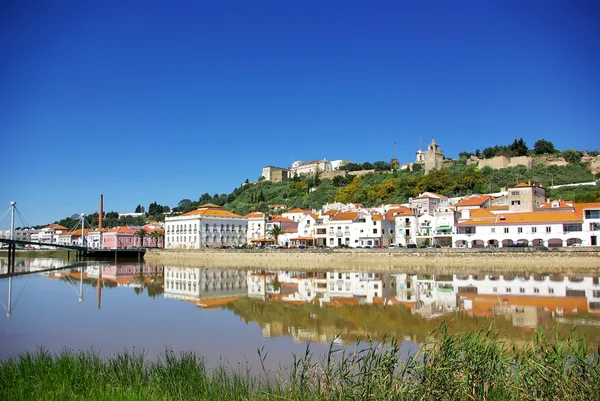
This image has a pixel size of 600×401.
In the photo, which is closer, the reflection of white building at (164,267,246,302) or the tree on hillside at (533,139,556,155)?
the reflection of white building at (164,267,246,302)

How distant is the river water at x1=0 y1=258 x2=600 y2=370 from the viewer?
14.9 meters

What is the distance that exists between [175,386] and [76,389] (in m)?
1.72

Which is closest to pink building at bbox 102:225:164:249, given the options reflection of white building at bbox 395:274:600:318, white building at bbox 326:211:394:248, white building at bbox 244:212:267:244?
white building at bbox 244:212:267:244

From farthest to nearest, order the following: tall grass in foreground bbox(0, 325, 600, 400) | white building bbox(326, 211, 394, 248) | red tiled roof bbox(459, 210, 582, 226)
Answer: white building bbox(326, 211, 394, 248) → red tiled roof bbox(459, 210, 582, 226) → tall grass in foreground bbox(0, 325, 600, 400)

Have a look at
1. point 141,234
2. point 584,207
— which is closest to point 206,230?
point 141,234

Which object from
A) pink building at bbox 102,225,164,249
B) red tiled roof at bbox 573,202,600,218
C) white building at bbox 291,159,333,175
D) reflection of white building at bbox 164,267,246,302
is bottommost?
reflection of white building at bbox 164,267,246,302

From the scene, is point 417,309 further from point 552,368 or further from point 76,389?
point 76,389

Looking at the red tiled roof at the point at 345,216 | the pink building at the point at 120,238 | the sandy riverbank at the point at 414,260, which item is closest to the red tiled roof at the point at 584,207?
the sandy riverbank at the point at 414,260

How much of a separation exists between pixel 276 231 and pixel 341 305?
1703 inches

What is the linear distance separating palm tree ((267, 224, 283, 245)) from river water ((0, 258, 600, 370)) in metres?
29.2

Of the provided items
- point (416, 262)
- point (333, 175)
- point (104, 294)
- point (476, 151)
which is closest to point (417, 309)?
point (104, 294)

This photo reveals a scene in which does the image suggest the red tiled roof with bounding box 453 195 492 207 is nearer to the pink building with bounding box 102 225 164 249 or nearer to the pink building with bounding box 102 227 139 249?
the pink building with bounding box 102 225 164 249

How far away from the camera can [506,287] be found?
28047mm

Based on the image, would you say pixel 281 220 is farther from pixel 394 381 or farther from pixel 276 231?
pixel 394 381
